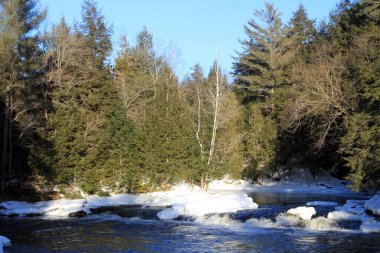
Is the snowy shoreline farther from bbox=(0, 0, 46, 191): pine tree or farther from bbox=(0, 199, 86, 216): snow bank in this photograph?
bbox=(0, 0, 46, 191): pine tree

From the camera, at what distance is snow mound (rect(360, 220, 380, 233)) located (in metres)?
16.3

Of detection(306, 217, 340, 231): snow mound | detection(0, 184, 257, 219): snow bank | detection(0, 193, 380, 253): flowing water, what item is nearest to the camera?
detection(0, 193, 380, 253): flowing water

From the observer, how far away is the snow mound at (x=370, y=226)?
1634 cm

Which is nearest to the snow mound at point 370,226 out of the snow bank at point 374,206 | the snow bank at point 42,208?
the snow bank at point 374,206

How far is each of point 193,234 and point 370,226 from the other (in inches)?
286

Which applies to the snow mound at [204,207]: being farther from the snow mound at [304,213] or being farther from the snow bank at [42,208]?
the snow bank at [42,208]

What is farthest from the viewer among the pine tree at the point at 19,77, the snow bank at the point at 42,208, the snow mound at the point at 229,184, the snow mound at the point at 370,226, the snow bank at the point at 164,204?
the snow mound at the point at 229,184

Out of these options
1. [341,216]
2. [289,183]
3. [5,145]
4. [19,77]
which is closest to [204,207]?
[341,216]

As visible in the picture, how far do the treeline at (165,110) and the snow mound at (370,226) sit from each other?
20.1 feet

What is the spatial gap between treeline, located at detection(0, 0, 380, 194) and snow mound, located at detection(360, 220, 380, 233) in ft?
20.1

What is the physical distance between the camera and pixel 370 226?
1667 centimetres

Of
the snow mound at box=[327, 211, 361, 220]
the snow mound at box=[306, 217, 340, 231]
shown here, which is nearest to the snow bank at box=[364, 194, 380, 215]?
the snow mound at box=[327, 211, 361, 220]

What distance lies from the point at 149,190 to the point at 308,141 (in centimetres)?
1875

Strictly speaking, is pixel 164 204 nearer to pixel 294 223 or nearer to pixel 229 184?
pixel 294 223
